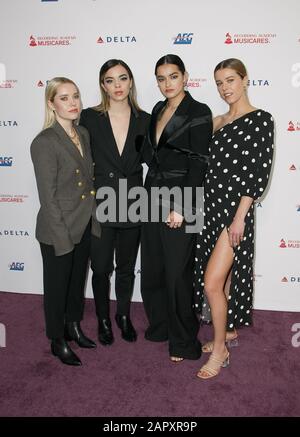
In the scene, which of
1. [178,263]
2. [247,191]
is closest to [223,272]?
[178,263]

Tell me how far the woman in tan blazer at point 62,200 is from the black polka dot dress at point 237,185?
2.62 ft

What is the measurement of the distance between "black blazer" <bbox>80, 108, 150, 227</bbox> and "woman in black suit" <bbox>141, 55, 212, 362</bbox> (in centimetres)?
11

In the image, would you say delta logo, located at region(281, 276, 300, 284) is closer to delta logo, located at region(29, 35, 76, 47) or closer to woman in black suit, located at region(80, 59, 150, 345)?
woman in black suit, located at region(80, 59, 150, 345)

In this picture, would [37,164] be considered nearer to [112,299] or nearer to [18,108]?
[18,108]

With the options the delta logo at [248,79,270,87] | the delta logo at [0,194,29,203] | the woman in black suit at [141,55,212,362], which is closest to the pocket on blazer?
the woman in black suit at [141,55,212,362]

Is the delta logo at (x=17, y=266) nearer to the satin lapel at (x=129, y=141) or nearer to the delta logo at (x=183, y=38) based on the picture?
the satin lapel at (x=129, y=141)

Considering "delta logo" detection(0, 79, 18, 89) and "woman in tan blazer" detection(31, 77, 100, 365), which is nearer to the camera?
"woman in tan blazer" detection(31, 77, 100, 365)

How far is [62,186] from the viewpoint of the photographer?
2480mm

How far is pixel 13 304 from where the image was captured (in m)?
3.73

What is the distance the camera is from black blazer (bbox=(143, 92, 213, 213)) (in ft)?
7.93

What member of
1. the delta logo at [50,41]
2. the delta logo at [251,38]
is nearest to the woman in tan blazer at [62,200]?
the delta logo at [50,41]

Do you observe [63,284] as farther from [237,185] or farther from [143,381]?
[237,185]

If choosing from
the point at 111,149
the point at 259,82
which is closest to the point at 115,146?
the point at 111,149

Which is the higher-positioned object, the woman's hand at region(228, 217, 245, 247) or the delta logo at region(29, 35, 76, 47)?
the delta logo at region(29, 35, 76, 47)
